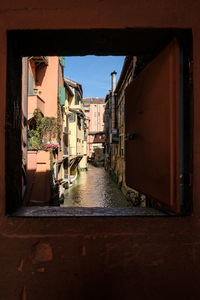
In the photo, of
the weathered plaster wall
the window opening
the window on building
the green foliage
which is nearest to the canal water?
the window opening

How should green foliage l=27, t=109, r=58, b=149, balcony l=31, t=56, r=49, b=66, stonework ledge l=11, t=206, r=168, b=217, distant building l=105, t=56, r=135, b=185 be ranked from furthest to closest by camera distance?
distant building l=105, t=56, r=135, b=185
balcony l=31, t=56, r=49, b=66
green foliage l=27, t=109, r=58, b=149
stonework ledge l=11, t=206, r=168, b=217

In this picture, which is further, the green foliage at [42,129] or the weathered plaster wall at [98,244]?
the green foliage at [42,129]

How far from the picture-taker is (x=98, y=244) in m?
1.54

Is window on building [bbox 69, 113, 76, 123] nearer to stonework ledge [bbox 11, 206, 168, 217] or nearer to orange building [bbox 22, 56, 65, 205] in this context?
orange building [bbox 22, 56, 65, 205]

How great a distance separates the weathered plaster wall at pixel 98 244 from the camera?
1.52m

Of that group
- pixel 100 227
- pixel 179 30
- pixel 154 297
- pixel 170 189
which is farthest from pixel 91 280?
pixel 179 30

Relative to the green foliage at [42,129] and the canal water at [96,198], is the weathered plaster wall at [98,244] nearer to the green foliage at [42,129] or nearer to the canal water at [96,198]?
the green foliage at [42,129]

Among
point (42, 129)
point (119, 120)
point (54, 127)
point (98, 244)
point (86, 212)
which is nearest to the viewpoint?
point (98, 244)

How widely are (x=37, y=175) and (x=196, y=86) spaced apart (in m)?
6.07

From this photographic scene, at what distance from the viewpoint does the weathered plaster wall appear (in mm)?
1517

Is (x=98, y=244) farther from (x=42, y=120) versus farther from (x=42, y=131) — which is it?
(x=42, y=120)

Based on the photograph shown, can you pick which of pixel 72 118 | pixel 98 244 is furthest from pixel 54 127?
pixel 98 244

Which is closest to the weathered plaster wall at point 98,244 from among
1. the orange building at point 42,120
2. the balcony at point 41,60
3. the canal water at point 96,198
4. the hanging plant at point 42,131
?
the orange building at point 42,120

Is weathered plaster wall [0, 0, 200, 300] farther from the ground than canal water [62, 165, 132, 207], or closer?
farther from the ground
